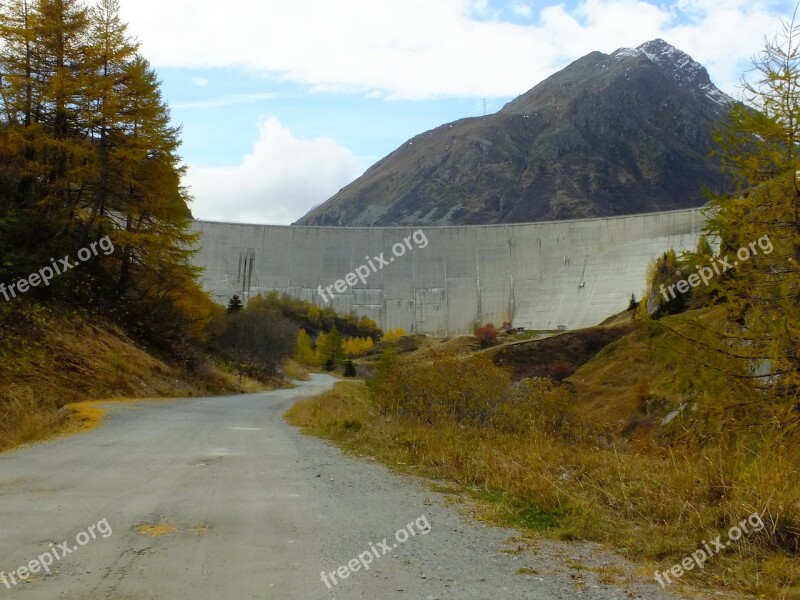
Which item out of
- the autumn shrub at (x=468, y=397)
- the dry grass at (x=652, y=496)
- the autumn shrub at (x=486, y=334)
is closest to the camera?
the dry grass at (x=652, y=496)

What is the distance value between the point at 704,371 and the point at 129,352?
16509 millimetres

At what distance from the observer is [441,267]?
68312 mm

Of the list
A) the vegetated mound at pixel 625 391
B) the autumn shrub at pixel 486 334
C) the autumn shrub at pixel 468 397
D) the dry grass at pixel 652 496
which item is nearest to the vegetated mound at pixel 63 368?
the autumn shrub at pixel 468 397

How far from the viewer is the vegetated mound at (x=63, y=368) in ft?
41.5

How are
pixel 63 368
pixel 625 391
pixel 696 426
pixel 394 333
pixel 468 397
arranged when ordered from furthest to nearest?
1. pixel 394 333
2. pixel 625 391
3. pixel 63 368
4. pixel 468 397
5. pixel 696 426

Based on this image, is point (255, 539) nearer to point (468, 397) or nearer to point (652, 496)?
point (652, 496)

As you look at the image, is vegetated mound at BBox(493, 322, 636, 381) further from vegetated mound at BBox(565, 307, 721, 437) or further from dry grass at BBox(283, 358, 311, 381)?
dry grass at BBox(283, 358, 311, 381)

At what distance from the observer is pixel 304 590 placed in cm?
364

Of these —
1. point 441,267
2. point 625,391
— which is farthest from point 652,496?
point 441,267

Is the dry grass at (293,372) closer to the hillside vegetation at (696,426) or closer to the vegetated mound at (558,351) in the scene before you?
the vegetated mound at (558,351)

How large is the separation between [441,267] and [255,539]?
64.1m

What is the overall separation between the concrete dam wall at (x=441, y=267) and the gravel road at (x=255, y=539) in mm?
56344

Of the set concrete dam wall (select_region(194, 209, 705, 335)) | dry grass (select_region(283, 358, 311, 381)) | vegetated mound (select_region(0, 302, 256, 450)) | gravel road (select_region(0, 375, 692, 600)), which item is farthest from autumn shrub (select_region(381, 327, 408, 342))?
gravel road (select_region(0, 375, 692, 600))

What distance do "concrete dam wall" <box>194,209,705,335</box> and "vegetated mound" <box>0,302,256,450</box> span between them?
43.6m
